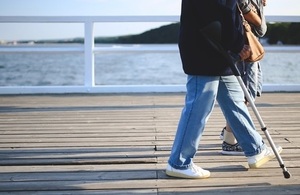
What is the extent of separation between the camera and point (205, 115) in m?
2.53

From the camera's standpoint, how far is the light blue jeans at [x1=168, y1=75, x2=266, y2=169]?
2494 mm

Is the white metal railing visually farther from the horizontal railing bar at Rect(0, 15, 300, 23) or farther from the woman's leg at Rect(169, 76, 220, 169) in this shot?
the woman's leg at Rect(169, 76, 220, 169)

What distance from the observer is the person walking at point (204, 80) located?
7.80ft

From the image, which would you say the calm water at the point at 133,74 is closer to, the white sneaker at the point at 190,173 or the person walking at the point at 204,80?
the person walking at the point at 204,80

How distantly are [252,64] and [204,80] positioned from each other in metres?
0.65

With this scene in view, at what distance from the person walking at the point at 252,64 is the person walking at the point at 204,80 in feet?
0.87

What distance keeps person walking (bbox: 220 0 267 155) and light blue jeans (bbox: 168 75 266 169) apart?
0.31 metres

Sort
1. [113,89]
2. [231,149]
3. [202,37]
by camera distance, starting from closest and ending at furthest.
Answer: [202,37]
[231,149]
[113,89]

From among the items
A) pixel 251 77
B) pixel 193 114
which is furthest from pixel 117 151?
pixel 251 77

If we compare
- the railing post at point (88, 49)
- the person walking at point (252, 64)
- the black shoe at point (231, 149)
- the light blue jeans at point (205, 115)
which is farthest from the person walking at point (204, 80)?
the railing post at point (88, 49)

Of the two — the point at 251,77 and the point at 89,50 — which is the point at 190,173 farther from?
the point at 89,50

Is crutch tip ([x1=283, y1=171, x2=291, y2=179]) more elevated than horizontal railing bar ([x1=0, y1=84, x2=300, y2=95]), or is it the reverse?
crutch tip ([x1=283, y1=171, x2=291, y2=179])

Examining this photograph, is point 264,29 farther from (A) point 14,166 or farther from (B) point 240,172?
(A) point 14,166

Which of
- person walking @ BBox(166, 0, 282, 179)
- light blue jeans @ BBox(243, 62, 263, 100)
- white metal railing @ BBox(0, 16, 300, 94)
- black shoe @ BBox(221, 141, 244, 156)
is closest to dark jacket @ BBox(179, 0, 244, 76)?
person walking @ BBox(166, 0, 282, 179)
